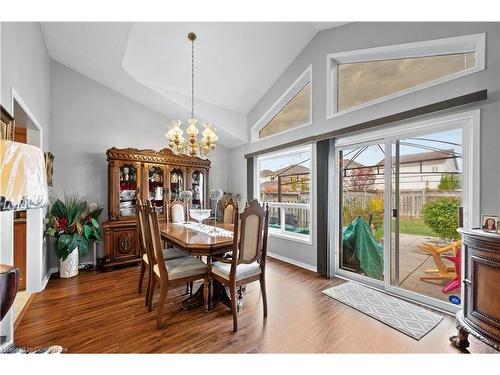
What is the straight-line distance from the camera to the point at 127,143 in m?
4.04

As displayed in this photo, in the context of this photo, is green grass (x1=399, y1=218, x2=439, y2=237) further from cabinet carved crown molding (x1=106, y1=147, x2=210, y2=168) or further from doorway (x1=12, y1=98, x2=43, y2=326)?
doorway (x1=12, y1=98, x2=43, y2=326)

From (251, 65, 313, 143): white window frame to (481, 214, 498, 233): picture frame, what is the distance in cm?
229

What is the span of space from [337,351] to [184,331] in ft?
4.05

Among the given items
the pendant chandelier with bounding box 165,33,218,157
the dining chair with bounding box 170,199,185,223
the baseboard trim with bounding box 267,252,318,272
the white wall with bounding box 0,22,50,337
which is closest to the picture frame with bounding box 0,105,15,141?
the white wall with bounding box 0,22,50,337

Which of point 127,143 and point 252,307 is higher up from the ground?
point 127,143

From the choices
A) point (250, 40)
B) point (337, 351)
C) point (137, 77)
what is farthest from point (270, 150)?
point (337, 351)

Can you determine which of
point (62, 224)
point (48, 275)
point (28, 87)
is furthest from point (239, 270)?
point (48, 275)

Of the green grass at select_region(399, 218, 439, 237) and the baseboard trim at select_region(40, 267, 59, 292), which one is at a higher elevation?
the green grass at select_region(399, 218, 439, 237)

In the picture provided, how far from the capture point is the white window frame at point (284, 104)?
140 inches

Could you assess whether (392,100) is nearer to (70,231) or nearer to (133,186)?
(133,186)

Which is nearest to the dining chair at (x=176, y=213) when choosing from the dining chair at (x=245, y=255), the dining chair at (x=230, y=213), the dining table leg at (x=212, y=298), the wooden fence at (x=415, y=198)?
the dining chair at (x=230, y=213)

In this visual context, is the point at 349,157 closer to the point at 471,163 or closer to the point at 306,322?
the point at 471,163

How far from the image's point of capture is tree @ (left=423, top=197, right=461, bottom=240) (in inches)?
89.3
